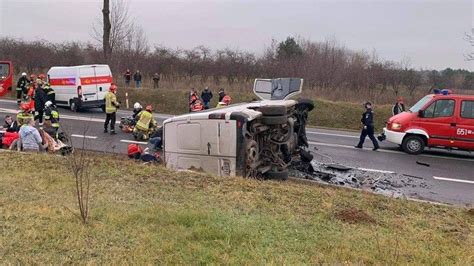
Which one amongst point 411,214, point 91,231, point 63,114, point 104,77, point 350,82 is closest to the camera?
point 91,231

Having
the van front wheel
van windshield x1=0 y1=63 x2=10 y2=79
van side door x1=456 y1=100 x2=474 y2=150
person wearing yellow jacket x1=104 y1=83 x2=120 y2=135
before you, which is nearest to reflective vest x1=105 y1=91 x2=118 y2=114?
person wearing yellow jacket x1=104 y1=83 x2=120 y2=135

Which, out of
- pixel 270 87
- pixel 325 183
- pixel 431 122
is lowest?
pixel 325 183

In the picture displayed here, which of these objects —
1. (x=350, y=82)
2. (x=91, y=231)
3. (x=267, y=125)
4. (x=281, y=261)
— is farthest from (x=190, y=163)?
(x=350, y=82)

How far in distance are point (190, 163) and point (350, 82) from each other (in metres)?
21.8

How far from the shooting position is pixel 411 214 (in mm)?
6043

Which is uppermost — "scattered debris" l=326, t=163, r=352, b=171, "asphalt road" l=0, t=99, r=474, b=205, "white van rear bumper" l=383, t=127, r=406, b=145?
"white van rear bumper" l=383, t=127, r=406, b=145

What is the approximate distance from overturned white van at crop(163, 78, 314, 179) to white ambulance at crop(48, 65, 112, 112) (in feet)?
44.0

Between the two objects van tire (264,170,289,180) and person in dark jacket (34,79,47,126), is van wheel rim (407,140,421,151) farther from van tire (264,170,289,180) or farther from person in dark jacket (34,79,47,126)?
person in dark jacket (34,79,47,126)

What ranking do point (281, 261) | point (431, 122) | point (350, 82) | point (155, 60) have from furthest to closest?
point (155, 60)
point (350, 82)
point (431, 122)
point (281, 261)

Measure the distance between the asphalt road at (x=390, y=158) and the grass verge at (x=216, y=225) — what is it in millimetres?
3159

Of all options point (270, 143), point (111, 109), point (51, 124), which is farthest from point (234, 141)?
point (111, 109)

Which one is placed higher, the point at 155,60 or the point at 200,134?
the point at 155,60

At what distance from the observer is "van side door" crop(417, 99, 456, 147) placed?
13.1 metres

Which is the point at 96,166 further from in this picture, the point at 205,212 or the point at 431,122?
the point at 431,122
